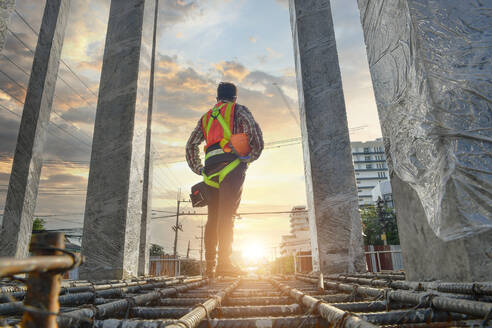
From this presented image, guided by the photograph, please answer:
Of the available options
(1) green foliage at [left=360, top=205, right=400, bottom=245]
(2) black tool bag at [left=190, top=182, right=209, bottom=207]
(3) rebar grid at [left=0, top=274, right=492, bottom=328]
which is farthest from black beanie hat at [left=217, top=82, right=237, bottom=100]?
(1) green foliage at [left=360, top=205, right=400, bottom=245]

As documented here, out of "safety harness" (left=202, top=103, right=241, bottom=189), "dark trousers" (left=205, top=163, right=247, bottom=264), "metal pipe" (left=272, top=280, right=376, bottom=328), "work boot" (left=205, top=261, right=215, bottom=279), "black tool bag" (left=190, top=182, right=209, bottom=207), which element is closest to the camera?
"metal pipe" (left=272, top=280, right=376, bottom=328)

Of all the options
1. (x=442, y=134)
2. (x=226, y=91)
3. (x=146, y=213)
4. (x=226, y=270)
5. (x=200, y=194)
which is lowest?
(x=226, y=270)

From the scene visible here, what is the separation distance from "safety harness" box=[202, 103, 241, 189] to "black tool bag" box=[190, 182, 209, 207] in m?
0.13

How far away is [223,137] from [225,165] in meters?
0.42

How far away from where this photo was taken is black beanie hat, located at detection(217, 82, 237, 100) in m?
4.80

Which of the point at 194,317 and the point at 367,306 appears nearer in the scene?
the point at 194,317

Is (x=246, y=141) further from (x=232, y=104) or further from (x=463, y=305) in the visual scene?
(x=463, y=305)

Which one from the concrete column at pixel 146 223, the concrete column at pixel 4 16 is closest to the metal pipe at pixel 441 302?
the concrete column at pixel 4 16

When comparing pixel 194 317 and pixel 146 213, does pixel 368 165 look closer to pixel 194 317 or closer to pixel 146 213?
pixel 146 213

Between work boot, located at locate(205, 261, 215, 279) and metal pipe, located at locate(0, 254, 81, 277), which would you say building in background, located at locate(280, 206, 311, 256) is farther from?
metal pipe, located at locate(0, 254, 81, 277)

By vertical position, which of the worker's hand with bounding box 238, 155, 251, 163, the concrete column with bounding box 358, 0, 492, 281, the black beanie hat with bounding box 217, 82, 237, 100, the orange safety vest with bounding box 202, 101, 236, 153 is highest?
the black beanie hat with bounding box 217, 82, 237, 100

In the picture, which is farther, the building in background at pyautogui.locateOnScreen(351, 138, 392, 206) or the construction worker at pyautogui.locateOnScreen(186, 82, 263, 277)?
the building in background at pyautogui.locateOnScreen(351, 138, 392, 206)

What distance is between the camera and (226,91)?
480 centimetres

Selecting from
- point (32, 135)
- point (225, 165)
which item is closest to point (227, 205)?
point (225, 165)
